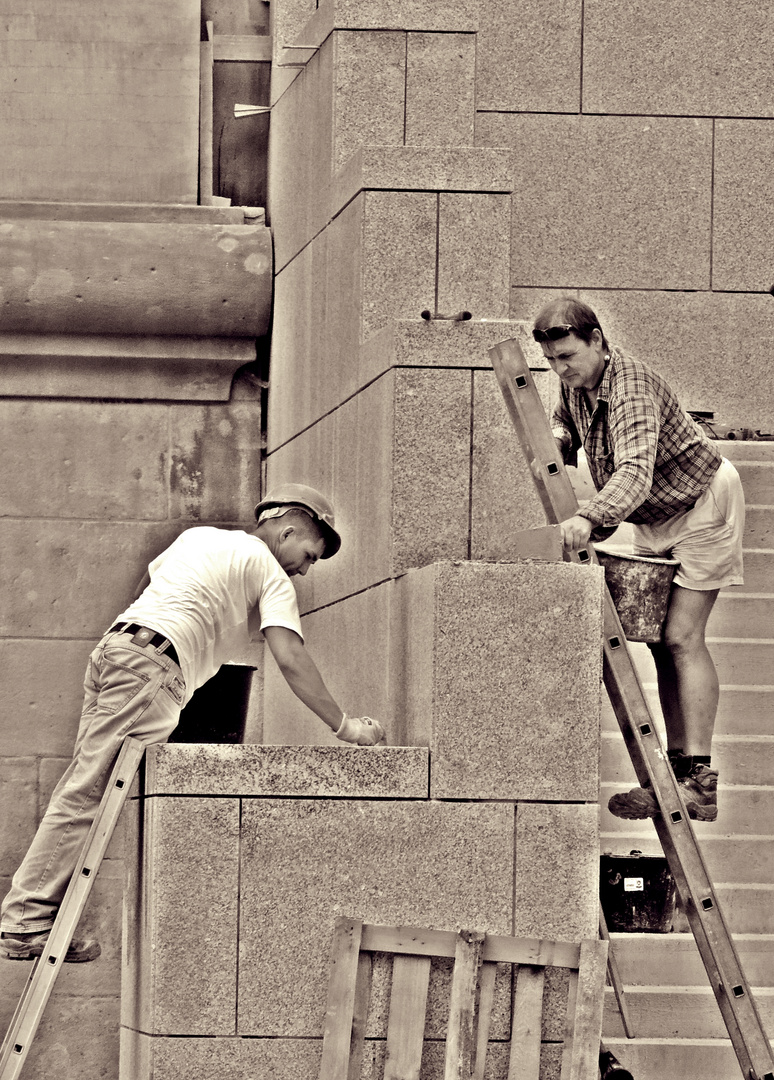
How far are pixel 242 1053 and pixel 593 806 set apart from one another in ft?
5.17

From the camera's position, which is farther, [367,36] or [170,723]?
[367,36]

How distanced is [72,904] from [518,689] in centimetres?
190

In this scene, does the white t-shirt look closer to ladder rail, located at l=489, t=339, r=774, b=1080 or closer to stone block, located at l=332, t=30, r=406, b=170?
ladder rail, located at l=489, t=339, r=774, b=1080

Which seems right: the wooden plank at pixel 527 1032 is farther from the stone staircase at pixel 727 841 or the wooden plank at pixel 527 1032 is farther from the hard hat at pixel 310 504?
the hard hat at pixel 310 504

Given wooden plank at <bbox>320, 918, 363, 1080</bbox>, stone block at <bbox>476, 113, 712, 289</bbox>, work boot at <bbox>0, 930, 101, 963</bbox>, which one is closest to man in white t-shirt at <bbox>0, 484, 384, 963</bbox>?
work boot at <bbox>0, 930, 101, 963</bbox>

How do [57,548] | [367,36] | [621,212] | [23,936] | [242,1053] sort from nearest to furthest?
1. [242,1053]
2. [23,936]
3. [367,36]
4. [57,548]
5. [621,212]

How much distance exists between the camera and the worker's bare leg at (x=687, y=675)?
23.3ft

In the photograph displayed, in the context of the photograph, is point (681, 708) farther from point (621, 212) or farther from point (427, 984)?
point (621, 212)

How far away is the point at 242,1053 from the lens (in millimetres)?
6355

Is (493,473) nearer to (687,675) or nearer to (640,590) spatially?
(640,590)

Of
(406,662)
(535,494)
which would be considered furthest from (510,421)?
(406,662)

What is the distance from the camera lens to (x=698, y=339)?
10180 mm

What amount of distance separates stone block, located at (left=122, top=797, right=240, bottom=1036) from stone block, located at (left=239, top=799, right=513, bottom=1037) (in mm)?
58

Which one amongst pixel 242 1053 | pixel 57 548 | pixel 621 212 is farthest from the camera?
pixel 621 212
